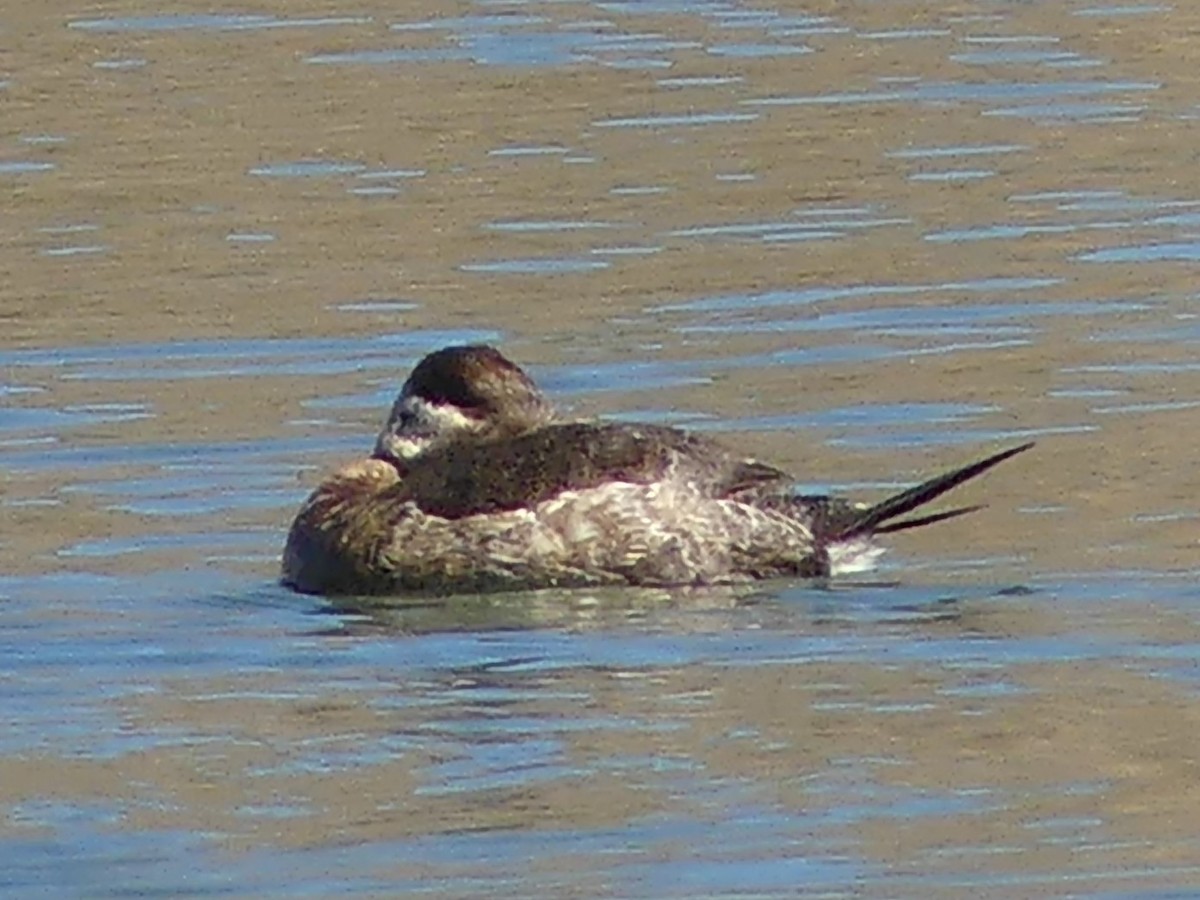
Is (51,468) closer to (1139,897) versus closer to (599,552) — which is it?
(599,552)

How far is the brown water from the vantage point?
9.28 meters

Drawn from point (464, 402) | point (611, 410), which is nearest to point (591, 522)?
point (464, 402)

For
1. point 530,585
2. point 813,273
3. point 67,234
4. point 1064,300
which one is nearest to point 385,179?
point 67,234

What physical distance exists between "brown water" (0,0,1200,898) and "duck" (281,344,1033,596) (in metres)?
0.18

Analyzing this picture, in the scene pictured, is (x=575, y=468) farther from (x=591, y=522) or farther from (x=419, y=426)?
(x=419, y=426)

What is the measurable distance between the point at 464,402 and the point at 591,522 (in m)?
0.77

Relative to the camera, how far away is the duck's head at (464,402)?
1261 cm

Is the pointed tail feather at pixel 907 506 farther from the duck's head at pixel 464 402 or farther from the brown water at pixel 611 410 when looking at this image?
the duck's head at pixel 464 402

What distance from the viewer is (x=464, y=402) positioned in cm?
1264

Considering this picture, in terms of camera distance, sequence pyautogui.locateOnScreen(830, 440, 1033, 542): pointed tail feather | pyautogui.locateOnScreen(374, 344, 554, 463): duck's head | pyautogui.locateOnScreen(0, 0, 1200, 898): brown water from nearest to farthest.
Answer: pyautogui.locateOnScreen(0, 0, 1200, 898): brown water
pyautogui.locateOnScreen(830, 440, 1033, 542): pointed tail feather
pyautogui.locateOnScreen(374, 344, 554, 463): duck's head

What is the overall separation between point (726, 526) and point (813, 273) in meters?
4.43

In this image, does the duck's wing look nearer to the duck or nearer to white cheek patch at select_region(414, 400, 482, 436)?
the duck

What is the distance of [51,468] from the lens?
525 inches

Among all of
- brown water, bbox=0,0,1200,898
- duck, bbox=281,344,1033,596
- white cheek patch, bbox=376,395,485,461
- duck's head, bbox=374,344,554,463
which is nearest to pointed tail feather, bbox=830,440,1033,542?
duck, bbox=281,344,1033,596
